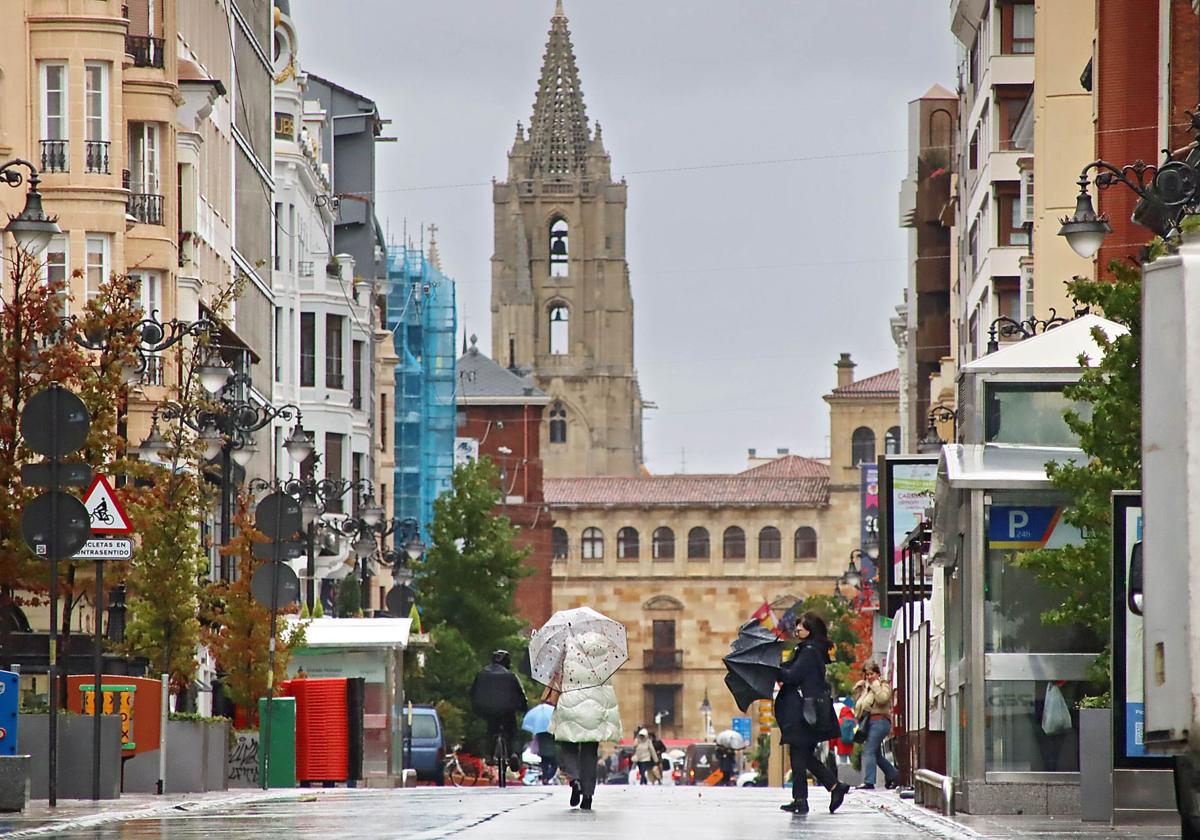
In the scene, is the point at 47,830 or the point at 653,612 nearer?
the point at 47,830

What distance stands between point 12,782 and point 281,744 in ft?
52.2

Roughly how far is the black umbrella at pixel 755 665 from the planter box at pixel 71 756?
548cm

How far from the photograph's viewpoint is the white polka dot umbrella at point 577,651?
25609 mm

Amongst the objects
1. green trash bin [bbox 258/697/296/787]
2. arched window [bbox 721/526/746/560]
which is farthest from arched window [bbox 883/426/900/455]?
green trash bin [bbox 258/697/296/787]

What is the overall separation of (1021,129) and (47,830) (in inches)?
1945

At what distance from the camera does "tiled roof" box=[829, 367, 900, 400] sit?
17062 cm

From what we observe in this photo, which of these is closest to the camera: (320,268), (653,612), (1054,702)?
(1054,702)

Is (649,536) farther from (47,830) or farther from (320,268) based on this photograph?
(47,830)

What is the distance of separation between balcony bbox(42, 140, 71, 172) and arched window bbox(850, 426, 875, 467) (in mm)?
127996

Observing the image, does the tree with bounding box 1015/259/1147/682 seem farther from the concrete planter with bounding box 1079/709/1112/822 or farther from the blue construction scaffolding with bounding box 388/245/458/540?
the blue construction scaffolding with bounding box 388/245/458/540

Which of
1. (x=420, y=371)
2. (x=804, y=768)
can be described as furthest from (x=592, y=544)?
(x=804, y=768)

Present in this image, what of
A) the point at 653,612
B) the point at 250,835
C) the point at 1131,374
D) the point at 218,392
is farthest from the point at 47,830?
the point at 653,612

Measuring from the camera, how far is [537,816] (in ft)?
72.9

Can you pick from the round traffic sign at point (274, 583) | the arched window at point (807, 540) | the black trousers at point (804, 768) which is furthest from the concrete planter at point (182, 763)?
the arched window at point (807, 540)
